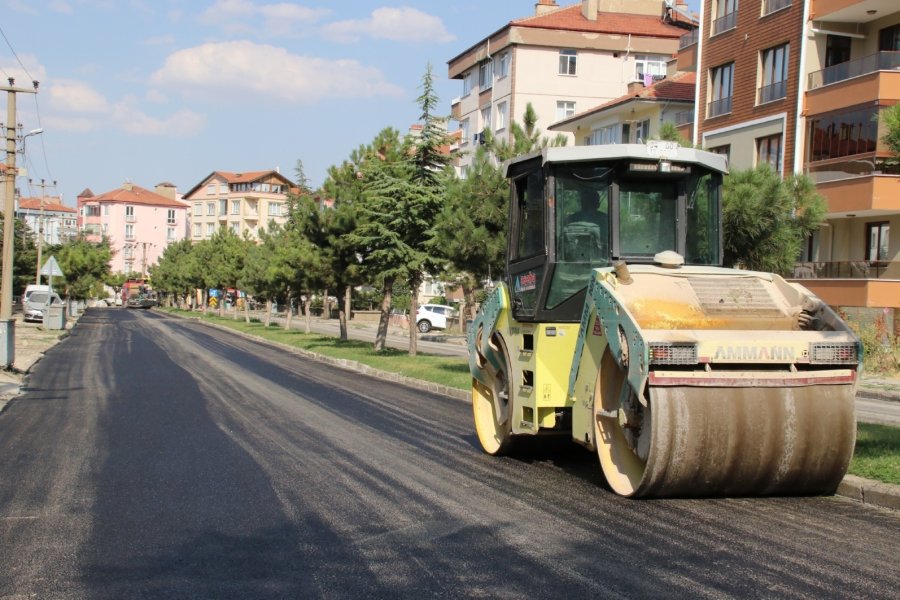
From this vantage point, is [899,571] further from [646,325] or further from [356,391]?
[356,391]

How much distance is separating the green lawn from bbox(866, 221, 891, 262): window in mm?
13398

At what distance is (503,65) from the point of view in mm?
58125

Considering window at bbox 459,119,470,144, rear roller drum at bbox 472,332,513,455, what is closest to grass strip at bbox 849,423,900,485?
rear roller drum at bbox 472,332,513,455

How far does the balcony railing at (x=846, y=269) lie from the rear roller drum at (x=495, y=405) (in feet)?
61.8

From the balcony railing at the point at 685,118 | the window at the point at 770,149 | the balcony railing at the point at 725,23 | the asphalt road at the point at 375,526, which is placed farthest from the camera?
the balcony railing at the point at 685,118

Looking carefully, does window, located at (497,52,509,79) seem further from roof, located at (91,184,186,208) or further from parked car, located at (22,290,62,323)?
roof, located at (91,184,186,208)

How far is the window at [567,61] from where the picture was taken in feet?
189

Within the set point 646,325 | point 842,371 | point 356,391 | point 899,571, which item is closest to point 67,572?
point 646,325

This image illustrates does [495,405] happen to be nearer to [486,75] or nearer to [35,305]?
[35,305]

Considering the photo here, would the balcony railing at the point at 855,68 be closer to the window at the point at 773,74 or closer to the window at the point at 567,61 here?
the window at the point at 773,74

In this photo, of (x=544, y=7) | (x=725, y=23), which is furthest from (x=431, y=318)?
(x=725, y=23)

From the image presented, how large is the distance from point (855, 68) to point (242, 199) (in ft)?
361

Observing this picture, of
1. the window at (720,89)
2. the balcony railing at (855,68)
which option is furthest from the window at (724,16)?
the balcony railing at (855,68)

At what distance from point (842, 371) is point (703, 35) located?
31208mm
